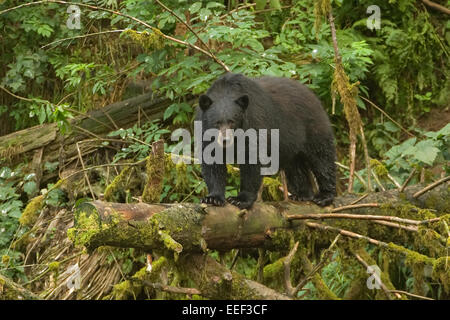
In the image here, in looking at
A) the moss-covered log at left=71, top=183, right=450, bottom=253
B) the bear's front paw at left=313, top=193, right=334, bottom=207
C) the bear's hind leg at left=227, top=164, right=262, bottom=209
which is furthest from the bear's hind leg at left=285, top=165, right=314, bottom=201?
the bear's hind leg at left=227, top=164, right=262, bottom=209

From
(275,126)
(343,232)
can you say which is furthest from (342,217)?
(275,126)

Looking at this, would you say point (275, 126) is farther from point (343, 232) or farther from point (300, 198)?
point (343, 232)

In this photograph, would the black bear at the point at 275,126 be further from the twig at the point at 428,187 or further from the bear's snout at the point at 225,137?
the twig at the point at 428,187

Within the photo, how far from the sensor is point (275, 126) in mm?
5434

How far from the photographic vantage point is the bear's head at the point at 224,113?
4.95 metres

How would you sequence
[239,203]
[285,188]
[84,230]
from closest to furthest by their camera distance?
1. [84,230]
2. [239,203]
3. [285,188]

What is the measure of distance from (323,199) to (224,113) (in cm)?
140

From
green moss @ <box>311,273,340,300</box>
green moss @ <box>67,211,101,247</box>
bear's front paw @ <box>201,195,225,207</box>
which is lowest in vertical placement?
green moss @ <box>311,273,340,300</box>

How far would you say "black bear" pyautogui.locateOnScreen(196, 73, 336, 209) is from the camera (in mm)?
5020

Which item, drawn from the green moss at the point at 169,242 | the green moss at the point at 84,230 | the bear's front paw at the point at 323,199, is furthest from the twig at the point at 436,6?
the green moss at the point at 84,230

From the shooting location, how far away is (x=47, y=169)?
8.34 meters

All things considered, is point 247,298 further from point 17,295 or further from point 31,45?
point 31,45

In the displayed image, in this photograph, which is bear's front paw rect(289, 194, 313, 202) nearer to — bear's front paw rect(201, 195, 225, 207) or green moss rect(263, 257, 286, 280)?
green moss rect(263, 257, 286, 280)

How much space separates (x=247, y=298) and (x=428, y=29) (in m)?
6.10
